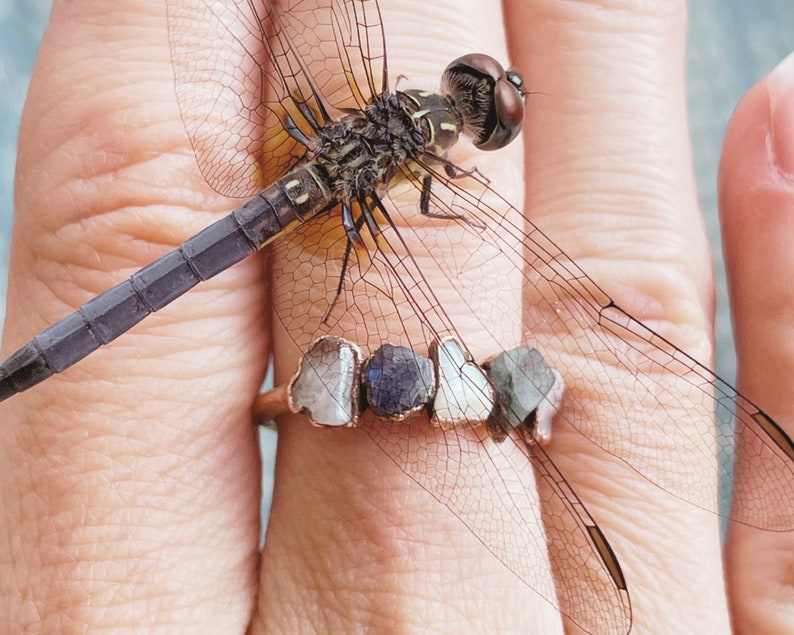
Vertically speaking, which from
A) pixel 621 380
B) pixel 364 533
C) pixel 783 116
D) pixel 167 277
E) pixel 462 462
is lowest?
pixel 364 533

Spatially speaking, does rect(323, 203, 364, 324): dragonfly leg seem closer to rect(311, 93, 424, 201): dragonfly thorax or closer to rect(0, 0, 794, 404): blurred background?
rect(311, 93, 424, 201): dragonfly thorax

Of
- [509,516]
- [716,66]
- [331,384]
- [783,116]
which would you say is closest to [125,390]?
[331,384]

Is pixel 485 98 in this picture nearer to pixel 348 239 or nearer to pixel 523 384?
pixel 348 239

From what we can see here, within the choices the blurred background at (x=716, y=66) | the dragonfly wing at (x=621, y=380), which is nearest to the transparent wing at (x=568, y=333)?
the dragonfly wing at (x=621, y=380)

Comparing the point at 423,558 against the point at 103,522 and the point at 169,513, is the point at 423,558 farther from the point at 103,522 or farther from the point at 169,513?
the point at 103,522

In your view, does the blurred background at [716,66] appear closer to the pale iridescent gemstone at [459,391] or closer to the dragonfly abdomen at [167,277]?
the dragonfly abdomen at [167,277]

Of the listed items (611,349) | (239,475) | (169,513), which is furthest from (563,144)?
(169,513)

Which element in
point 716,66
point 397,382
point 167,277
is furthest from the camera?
point 716,66
